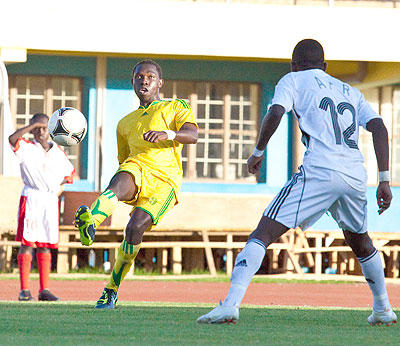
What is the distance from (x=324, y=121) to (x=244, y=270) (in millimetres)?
1097

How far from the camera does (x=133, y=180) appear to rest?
847cm

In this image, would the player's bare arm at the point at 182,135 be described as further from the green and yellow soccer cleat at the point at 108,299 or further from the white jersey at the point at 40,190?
the white jersey at the point at 40,190

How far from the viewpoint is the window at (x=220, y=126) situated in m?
20.3

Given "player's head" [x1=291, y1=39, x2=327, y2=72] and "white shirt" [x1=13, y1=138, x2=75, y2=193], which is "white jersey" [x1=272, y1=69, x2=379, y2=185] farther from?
"white shirt" [x1=13, y1=138, x2=75, y2=193]

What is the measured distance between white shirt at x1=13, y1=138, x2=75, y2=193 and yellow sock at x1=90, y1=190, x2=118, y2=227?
3.57 meters

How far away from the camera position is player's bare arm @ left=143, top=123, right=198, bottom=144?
803 centimetres

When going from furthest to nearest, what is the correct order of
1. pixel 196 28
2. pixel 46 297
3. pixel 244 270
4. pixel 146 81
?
pixel 196 28 → pixel 46 297 → pixel 146 81 → pixel 244 270

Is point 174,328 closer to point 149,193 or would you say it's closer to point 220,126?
point 149,193

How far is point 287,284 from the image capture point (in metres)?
16.9

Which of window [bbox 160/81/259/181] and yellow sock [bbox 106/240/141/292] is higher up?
window [bbox 160/81/259/181]

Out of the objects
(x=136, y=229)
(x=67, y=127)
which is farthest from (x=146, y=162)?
(x=67, y=127)

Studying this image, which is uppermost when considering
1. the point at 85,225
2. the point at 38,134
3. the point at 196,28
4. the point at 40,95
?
the point at 196,28

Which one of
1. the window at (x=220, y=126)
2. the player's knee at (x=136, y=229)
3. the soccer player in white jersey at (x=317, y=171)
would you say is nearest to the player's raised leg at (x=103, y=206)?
the player's knee at (x=136, y=229)

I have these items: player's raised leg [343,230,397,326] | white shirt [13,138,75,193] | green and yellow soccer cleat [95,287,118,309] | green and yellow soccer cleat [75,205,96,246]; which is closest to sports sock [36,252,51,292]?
white shirt [13,138,75,193]
